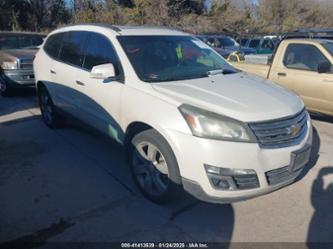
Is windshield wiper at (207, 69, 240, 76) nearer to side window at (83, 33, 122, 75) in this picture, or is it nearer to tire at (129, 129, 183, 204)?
side window at (83, 33, 122, 75)

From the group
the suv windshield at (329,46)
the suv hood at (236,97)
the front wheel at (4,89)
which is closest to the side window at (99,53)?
the suv hood at (236,97)

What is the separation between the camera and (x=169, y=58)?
4113mm

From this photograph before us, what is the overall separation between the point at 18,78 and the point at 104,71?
5597 mm

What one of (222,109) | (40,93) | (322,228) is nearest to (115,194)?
(222,109)

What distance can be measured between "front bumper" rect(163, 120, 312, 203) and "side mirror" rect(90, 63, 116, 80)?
109cm

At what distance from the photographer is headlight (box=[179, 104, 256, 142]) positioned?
291 cm

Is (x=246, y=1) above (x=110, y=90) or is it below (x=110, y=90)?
above

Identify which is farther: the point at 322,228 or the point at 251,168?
the point at 322,228

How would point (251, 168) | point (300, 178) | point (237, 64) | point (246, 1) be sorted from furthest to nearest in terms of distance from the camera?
point (246, 1) < point (237, 64) < point (300, 178) < point (251, 168)

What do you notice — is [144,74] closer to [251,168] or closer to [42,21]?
[251,168]

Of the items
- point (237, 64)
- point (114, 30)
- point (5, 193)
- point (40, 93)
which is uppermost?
point (114, 30)

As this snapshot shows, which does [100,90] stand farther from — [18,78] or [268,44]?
[268,44]

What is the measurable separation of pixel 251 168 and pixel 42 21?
98.8 feet

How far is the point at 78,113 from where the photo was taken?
4.82 meters
